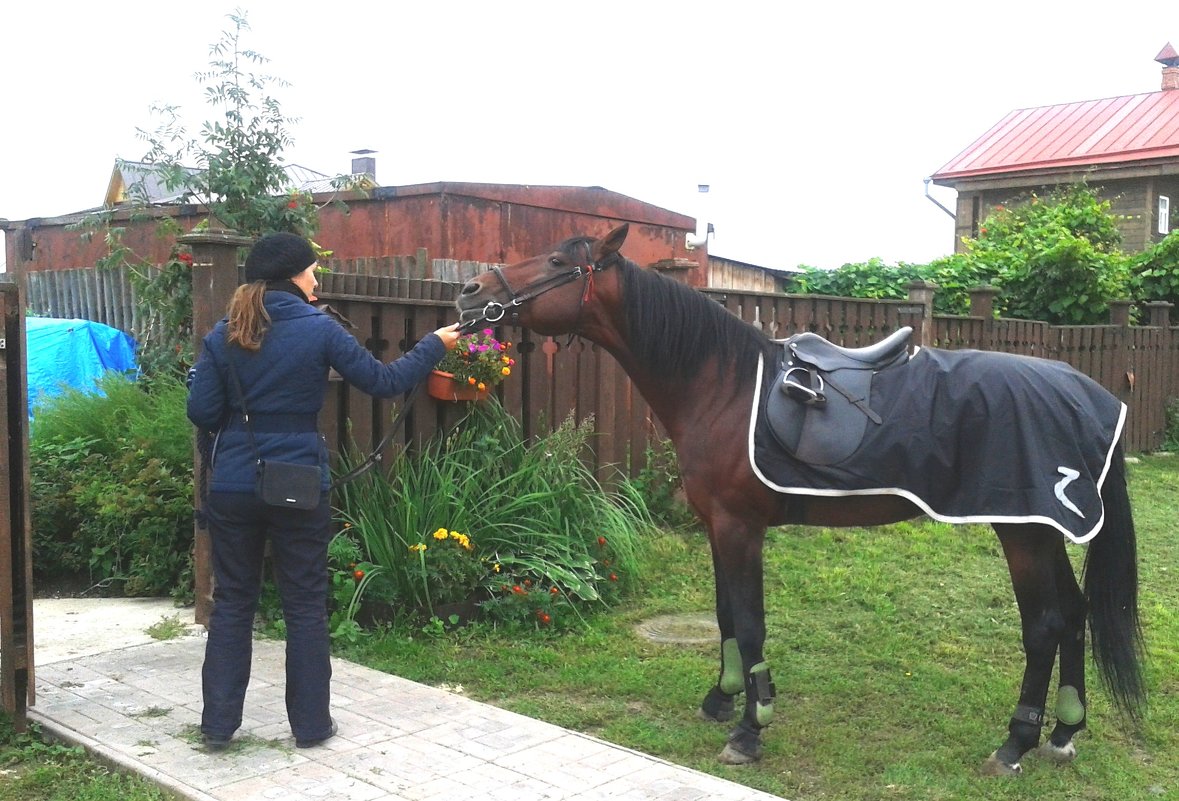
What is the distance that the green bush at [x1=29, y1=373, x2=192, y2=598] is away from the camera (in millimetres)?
5918

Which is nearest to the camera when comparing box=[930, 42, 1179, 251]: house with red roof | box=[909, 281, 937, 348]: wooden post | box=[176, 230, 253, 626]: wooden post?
box=[176, 230, 253, 626]: wooden post

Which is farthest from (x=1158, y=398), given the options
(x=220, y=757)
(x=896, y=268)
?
(x=220, y=757)

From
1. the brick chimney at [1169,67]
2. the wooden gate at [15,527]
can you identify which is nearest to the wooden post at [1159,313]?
the wooden gate at [15,527]

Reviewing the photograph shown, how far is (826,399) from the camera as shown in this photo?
3.98m

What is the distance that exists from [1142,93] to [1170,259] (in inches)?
662

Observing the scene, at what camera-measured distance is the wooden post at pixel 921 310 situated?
31.3ft

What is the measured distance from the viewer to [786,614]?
19.2ft

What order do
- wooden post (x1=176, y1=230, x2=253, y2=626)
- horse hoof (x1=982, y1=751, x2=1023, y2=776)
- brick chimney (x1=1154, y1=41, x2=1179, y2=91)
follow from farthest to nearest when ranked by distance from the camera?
brick chimney (x1=1154, y1=41, x2=1179, y2=91), wooden post (x1=176, y1=230, x2=253, y2=626), horse hoof (x1=982, y1=751, x2=1023, y2=776)

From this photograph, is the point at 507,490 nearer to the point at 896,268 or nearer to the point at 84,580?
the point at 84,580

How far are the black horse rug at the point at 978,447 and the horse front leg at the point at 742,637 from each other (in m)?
0.28

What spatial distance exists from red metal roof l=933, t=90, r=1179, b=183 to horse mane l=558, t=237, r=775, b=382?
24.9m

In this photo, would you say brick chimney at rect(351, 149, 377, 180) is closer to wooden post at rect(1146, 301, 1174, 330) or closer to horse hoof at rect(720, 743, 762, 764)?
wooden post at rect(1146, 301, 1174, 330)

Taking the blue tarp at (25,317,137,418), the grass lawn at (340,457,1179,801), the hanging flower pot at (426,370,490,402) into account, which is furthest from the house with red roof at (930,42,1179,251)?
the blue tarp at (25,317,137,418)

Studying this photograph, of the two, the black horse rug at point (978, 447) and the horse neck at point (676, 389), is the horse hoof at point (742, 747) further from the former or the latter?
the horse neck at point (676, 389)
